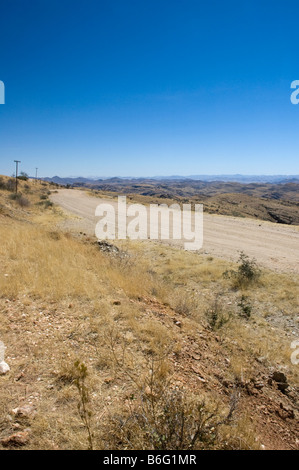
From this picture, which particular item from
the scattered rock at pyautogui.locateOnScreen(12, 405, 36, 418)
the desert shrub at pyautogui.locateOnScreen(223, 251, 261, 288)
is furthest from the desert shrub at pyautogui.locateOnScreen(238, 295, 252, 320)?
the scattered rock at pyautogui.locateOnScreen(12, 405, 36, 418)

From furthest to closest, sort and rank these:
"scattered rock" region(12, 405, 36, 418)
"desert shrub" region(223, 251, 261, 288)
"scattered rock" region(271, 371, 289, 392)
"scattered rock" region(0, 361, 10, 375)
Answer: "desert shrub" region(223, 251, 261, 288), "scattered rock" region(271, 371, 289, 392), "scattered rock" region(0, 361, 10, 375), "scattered rock" region(12, 405, 36, 418)

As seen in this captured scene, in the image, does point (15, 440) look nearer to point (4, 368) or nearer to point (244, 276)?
point (4, 368)

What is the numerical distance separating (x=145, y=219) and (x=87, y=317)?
1339 centimetres

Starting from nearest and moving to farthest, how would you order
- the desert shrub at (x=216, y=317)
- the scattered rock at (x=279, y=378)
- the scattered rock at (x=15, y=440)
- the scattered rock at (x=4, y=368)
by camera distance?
the scattered rock at (x=15, y=440) < the scattered rock at (x=4, y=368) < the scattered rock at (x=279, y=378) < the desert shrub at (x=216, y=317)

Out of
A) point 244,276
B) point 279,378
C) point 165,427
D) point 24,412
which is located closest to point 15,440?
point 24,412

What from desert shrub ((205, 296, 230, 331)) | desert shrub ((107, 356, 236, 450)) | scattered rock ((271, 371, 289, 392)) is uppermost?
desert shrub ((107, 356, 236, 450))

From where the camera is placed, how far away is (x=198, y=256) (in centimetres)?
985

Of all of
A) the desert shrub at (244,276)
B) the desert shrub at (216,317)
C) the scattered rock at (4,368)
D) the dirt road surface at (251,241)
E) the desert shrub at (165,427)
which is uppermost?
the dirt road surface at (251,241)

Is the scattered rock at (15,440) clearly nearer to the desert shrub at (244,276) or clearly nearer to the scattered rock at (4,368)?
the scattered rock at (4,368)

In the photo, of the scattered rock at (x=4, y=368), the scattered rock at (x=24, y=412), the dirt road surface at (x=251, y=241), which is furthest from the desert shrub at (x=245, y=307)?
the scattered rock at (x=4, y=368)

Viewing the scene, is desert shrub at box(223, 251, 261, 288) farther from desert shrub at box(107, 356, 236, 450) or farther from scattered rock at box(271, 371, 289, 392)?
desert shrub at box(107, 356, 236, 450)

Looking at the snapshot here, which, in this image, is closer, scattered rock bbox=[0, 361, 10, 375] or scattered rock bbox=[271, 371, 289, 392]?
scattered rock bbox=[0, 361, 10, 375]

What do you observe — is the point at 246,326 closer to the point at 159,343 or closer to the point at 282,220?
the point at 159,343
